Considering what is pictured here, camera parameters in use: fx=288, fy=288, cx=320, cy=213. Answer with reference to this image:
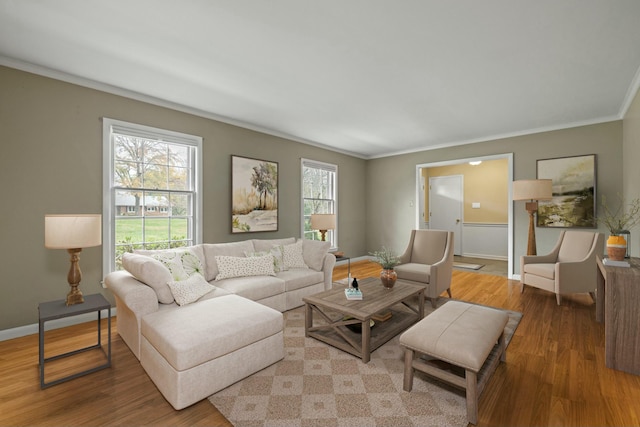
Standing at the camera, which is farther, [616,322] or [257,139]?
[257,139]

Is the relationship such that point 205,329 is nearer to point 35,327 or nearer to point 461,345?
point 461,345

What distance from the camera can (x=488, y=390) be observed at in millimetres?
1948

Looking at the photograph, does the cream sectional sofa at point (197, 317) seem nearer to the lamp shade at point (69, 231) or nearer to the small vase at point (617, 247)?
the lamp shade at point (69, 231)

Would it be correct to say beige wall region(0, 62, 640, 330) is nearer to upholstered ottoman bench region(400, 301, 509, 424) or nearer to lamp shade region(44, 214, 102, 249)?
lamp shade region(44, 214, 102, 249)

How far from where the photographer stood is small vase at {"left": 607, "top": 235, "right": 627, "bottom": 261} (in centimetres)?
250

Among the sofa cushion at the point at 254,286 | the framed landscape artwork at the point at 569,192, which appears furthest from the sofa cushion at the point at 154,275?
the framed landscape artwork at the point at 569,192

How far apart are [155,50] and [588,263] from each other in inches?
211

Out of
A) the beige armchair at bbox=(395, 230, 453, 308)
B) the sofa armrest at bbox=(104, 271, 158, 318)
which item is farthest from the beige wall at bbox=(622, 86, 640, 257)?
the sofa armrest at bbox=(104, 271, 158, 318)

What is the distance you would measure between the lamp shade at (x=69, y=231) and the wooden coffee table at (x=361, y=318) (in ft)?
6.21

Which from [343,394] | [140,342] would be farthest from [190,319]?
[343,394]

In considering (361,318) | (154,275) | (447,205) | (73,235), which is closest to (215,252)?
(154,275)

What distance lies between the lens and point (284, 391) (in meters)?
1.92

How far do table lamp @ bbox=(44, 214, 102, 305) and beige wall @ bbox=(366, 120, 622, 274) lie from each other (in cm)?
559

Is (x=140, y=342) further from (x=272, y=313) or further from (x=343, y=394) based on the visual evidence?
(x=343, y=394)
